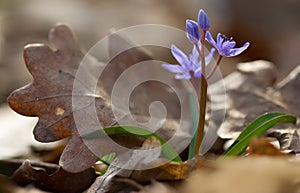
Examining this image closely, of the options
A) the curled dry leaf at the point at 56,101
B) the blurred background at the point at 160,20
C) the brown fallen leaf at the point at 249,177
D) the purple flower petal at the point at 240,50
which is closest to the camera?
the brown fallen leaf at the point at 249,177

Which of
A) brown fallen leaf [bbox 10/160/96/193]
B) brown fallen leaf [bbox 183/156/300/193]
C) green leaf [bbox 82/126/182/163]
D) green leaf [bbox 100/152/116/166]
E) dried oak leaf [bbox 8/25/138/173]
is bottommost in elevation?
brown fallen leaf [bbox 10/160/96/193]

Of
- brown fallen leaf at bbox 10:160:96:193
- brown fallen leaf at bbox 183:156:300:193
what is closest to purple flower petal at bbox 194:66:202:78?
brown fallen leaf at bbox 10:160:96:193

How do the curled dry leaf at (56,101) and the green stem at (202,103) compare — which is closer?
the green stem at (202,103)

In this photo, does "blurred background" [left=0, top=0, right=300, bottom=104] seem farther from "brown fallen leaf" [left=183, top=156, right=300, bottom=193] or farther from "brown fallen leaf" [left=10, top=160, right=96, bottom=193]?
"brown fallen leaf" [left=183, top=156, right=300, bottom=193]

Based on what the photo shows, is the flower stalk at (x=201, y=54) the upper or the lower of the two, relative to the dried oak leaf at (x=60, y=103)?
upper

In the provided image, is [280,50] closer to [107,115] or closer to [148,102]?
[148,102]

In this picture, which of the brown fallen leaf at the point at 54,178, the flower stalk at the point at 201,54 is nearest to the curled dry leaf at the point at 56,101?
the brown fallen leaf at the point at 54,178

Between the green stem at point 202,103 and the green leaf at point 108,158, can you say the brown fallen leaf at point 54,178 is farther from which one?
the green stem at point 202,103
